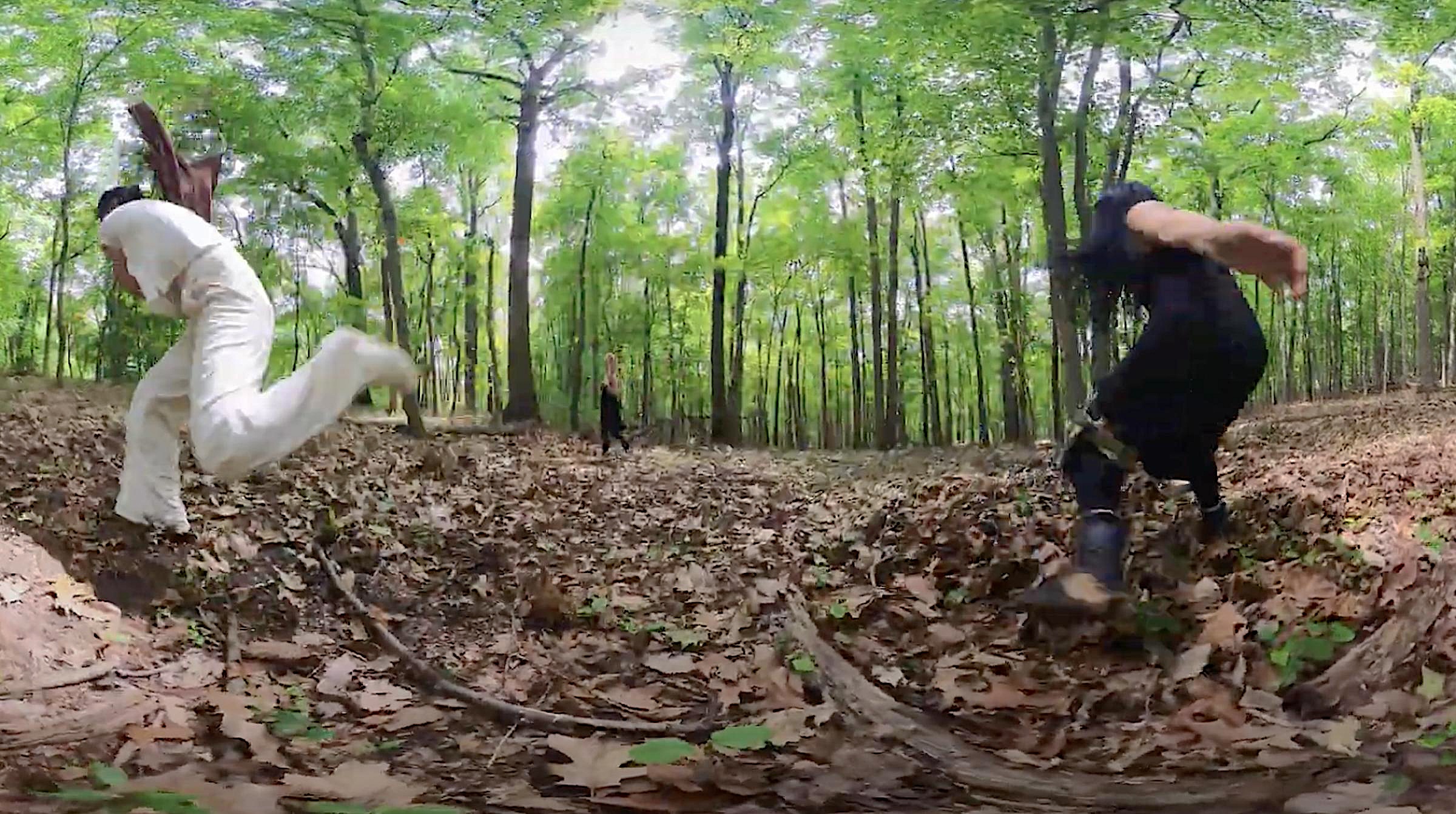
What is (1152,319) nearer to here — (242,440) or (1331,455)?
(1331,455)

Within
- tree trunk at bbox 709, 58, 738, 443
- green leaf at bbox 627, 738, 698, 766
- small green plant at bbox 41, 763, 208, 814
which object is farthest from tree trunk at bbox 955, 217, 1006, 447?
small green plant at bbox 41, 763, 208, 814

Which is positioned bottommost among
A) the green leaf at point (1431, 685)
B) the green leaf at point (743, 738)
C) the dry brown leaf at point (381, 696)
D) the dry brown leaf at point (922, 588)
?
the green leaf at point (743, 738)

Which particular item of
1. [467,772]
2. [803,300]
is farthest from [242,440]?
[803,300]

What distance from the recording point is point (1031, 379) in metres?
1.36

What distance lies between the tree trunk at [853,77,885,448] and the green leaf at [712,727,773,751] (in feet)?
1.72

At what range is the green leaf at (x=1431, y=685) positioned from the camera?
2.97ft

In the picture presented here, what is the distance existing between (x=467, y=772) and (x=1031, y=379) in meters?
0.94

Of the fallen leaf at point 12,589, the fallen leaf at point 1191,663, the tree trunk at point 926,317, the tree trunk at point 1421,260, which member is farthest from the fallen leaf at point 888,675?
the fallen leaf at point 12,589

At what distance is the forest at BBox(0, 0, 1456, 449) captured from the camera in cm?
128

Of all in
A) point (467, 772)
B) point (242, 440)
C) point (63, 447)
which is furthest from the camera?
point (63, 447)

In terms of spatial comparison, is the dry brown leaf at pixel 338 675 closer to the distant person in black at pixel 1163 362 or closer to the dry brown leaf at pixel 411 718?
the dry brown leaf at pixel 411 718

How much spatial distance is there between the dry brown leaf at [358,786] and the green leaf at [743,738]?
11.9 inches

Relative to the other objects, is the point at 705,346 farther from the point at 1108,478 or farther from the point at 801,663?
the point at 1108,478

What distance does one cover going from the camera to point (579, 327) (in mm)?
1376
